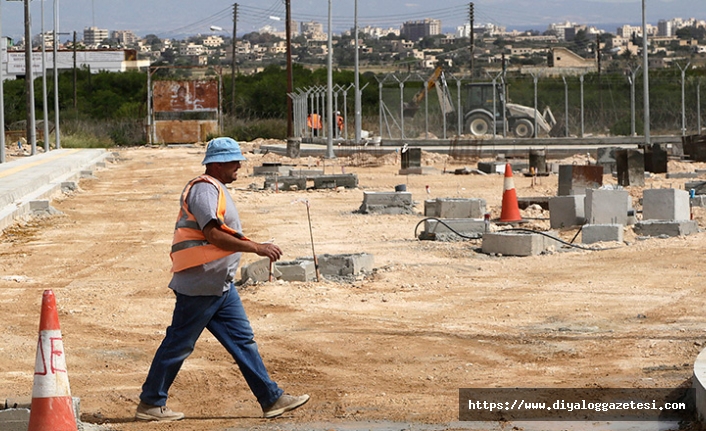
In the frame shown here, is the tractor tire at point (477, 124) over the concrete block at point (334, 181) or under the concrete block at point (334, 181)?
over

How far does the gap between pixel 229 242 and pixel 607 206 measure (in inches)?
410

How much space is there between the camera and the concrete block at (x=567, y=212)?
16391 millimetres

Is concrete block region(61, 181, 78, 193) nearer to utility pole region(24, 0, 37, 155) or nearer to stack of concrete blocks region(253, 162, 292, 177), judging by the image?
stack of concrete blocks region(253, 162, 292, 177)

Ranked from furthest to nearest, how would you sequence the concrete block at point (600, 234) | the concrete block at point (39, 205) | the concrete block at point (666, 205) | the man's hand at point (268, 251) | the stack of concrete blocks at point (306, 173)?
1. the stack of concrete blocks at point (306, 173)
2. the concrete block at point (39, 205)
3. the concrete block at point (666, 205)
4. the concrete block at point (600, 234)
5. the man's hand at point (268, 251)

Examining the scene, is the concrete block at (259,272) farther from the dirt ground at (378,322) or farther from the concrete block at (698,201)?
the concrete block at (698,201)

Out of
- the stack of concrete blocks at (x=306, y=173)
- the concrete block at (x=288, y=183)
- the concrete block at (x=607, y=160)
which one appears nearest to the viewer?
the concrete block at (x=288, y=183)

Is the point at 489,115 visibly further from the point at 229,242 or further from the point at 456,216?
the point at 229,242

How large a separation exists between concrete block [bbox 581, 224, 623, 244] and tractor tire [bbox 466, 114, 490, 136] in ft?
106

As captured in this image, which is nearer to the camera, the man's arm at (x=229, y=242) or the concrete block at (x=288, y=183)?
the man's arm at (x=229, y=242)

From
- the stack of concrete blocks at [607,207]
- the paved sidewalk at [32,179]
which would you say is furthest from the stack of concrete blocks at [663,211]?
the paved sidewalk at [32,179]

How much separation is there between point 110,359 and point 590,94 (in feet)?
171

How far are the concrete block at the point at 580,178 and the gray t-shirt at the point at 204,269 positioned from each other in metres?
14.1

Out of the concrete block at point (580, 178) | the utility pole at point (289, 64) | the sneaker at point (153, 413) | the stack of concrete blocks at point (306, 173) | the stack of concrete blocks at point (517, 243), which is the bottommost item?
the sneaker at point (153, 413)

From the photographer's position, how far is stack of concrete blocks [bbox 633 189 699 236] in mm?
15484
